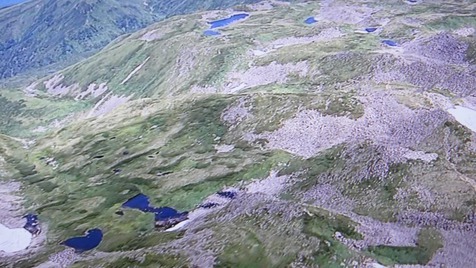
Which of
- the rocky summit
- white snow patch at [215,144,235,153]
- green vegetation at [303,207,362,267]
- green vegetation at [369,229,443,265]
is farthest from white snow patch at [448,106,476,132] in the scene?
white snow patch at [215,144,235,153]

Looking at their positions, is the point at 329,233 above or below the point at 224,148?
above

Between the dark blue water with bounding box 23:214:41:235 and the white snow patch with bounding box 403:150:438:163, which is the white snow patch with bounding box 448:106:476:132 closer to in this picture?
the white snow patch with bounding box 403:150:438:163

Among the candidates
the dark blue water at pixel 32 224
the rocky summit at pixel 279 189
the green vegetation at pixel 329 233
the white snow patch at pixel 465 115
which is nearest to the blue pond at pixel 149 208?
the rocky summit at pixel 279 189

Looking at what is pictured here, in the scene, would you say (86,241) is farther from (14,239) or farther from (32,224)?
(32,224)

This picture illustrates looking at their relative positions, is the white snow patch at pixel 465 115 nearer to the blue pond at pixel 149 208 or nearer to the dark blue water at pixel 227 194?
the dark blue water at pixel 227 194

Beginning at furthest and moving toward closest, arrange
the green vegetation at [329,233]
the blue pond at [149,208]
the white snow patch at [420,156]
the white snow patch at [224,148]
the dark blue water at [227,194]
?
1. the white snow patch at [224,148]
2. the dark blue water at [227,194]
3. the blue pond at [149,208]
4. the white snow patch at [420,156]
5. the green vegetation at [329,233]

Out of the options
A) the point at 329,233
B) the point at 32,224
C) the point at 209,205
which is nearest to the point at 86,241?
the point at 32,224

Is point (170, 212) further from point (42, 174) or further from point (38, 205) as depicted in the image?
point (42, 174)
